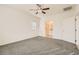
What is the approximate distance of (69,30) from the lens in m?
1.59

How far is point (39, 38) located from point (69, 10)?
60 centimetres

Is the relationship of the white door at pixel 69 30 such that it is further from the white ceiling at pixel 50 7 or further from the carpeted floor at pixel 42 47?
the white ceiling at pixel 50 7

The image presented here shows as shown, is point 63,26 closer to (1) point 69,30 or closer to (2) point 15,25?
(1) point 69,30

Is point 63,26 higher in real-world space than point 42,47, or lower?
higher

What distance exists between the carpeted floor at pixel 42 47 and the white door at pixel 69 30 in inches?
3.0

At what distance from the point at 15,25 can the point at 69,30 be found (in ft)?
2.64

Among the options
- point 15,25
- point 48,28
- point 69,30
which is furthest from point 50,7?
point 15,25

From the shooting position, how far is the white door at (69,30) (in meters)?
1.57

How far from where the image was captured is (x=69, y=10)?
152 cm

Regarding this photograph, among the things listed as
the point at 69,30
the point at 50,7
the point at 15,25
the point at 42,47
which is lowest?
the point at 42,47

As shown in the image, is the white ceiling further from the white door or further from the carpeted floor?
the carpeted floor

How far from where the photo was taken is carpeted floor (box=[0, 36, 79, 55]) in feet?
A: 5.04
